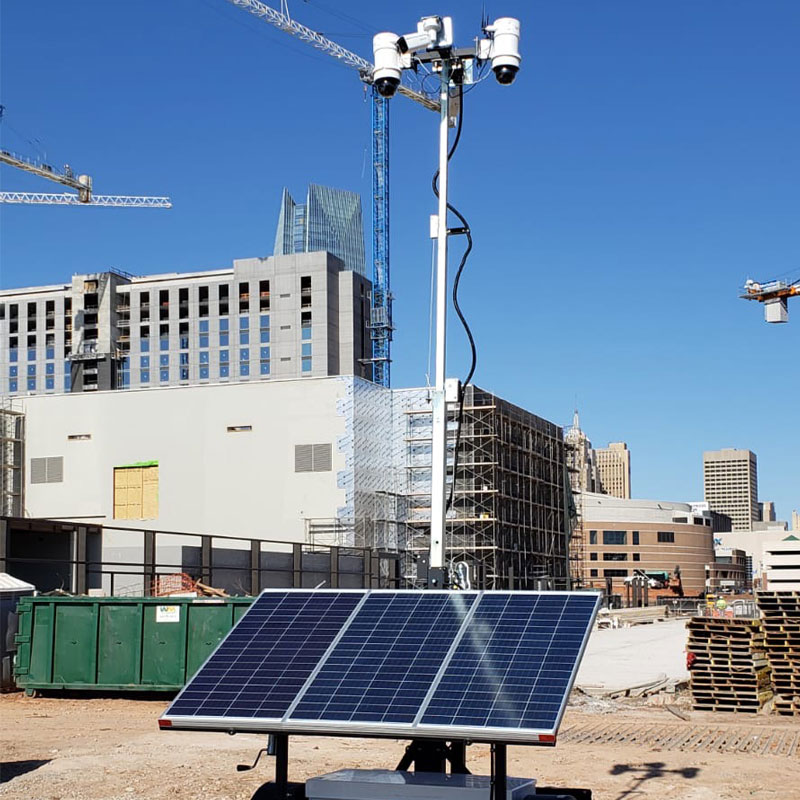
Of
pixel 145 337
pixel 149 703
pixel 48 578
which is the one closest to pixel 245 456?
pixel 48 578

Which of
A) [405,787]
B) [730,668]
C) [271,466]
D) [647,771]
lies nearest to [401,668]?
[405,787]

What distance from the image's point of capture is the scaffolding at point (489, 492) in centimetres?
7681

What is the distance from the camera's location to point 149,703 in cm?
2589

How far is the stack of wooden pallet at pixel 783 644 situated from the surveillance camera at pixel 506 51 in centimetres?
1689

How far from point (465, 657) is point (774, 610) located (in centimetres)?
1782

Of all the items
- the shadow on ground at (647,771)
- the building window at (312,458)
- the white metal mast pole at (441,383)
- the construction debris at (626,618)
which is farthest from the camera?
the building window at (312,458)

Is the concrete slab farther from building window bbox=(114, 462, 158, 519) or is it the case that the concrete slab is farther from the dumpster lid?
building window bbox=(114, 462, 158, 519)

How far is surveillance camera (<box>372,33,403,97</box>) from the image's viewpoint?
37.3ft

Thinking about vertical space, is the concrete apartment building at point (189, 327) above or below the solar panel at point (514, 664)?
above

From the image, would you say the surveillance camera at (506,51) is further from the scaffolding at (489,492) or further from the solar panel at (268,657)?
the scaffolding at (489,492)

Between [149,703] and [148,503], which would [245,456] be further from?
[149,703]

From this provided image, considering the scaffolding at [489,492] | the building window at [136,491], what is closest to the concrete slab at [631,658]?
the scaffolding at [489,492]

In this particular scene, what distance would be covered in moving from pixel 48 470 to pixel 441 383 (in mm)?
73444

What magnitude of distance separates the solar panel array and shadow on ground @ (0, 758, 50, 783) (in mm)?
7285
